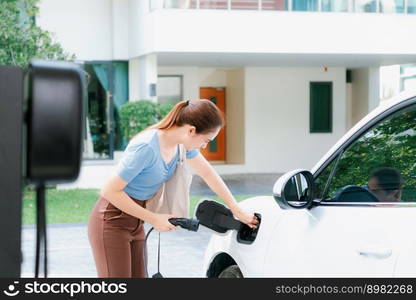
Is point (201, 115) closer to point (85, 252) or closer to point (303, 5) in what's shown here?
point (85, 252)

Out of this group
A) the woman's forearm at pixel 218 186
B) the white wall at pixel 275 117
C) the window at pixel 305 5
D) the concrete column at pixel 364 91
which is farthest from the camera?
the concrete column at pixel 364 91

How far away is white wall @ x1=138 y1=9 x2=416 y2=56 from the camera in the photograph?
19.6 m

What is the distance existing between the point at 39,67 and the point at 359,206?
7.75ft

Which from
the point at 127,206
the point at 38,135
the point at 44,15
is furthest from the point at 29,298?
the point at 44,15

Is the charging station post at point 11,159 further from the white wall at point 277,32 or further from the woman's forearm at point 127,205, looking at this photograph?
the white wall at point 277,32

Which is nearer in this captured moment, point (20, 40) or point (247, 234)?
point (247, 234)

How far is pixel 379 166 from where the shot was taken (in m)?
3.31

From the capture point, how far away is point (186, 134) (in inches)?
155

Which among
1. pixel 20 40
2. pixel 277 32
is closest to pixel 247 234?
pixel 20 40

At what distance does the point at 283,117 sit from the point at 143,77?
17.6ft

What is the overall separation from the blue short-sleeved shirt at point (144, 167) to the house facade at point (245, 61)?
50.5ft

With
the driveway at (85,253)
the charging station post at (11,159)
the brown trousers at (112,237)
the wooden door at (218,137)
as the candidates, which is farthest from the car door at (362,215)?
the wooden door at (218,137)

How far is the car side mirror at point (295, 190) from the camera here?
3.46m

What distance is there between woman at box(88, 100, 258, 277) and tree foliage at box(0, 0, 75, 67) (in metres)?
14.4
